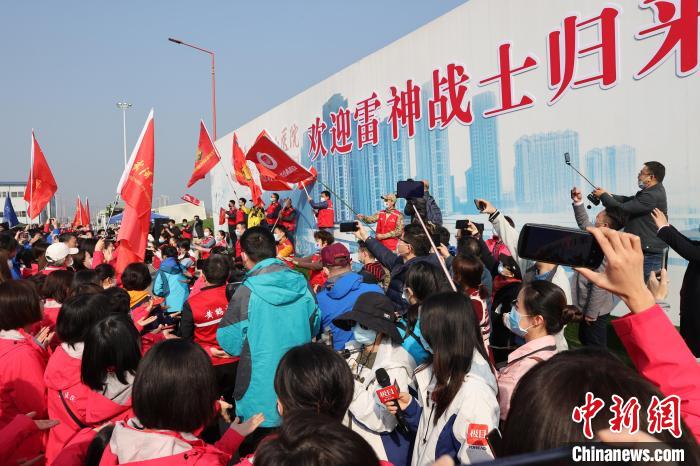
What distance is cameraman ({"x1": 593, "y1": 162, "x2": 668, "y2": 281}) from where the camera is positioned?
18.0 feet

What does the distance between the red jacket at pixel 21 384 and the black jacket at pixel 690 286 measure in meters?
3.87

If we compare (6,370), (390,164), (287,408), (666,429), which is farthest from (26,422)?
(390,164)

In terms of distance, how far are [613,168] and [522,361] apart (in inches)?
179

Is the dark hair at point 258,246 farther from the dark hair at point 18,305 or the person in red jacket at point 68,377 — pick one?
the dark hair at point 18,305

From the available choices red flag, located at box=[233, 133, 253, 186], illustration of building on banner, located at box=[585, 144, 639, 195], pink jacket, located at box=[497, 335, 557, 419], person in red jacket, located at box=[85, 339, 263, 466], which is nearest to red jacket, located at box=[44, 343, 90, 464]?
person in red jacket, located at box=[85, 339, 263, 466]

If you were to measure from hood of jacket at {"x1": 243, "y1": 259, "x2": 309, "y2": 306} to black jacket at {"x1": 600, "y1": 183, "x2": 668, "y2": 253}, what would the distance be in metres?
3.71

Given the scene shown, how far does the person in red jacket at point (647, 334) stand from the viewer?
116 centimetres

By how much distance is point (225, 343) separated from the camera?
124 inches

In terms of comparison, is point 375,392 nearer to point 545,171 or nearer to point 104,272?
point 104,272

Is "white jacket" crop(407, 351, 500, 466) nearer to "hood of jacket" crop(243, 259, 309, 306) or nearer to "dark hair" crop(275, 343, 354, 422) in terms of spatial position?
"dark hair" crop(275, 343, 354, 422)

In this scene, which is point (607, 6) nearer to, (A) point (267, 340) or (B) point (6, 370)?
(A) point (267, 340)

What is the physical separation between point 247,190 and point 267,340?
16.1m

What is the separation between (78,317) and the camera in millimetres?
2805

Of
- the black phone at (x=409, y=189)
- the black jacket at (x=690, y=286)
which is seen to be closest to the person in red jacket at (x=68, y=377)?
the black phone at (x=409, y=189)
